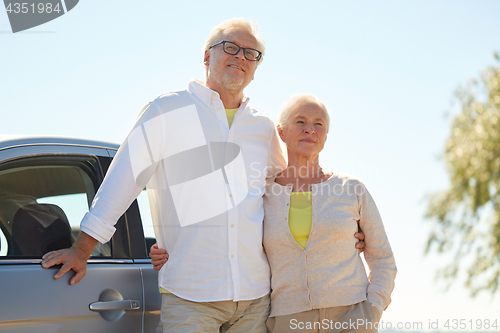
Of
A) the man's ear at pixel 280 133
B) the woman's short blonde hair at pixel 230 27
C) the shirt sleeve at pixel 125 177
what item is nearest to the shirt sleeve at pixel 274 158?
the man's ear at pixel 280 133

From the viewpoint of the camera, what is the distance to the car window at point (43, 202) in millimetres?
2250

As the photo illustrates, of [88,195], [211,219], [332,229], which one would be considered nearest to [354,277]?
[332,229]

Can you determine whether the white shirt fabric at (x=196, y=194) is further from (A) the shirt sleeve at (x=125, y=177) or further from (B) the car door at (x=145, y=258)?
(B) the car door at (x=145, y=258)

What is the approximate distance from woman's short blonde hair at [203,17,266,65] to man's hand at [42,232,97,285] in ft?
4.25

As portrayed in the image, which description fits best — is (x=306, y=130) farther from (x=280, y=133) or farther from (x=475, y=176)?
(x=475, y=176)

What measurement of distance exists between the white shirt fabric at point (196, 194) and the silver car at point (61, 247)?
216mm

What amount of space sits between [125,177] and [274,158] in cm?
89

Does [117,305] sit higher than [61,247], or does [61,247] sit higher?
[61,247]

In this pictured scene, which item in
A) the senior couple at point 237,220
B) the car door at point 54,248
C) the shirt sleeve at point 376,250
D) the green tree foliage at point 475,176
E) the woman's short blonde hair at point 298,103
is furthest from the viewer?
the green tree foliage at point 475,176

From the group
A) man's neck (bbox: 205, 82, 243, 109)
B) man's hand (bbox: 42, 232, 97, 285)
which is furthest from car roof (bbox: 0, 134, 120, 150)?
man's neck (bbox: 205, 82, 243, 109)

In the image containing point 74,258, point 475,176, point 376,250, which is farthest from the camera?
point 475,176

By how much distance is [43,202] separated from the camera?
8.11ft

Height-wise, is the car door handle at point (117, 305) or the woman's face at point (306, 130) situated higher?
the woman's face at point (306, 130)

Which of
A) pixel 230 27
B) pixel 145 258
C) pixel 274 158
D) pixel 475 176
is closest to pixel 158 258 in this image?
pixel 145 258
